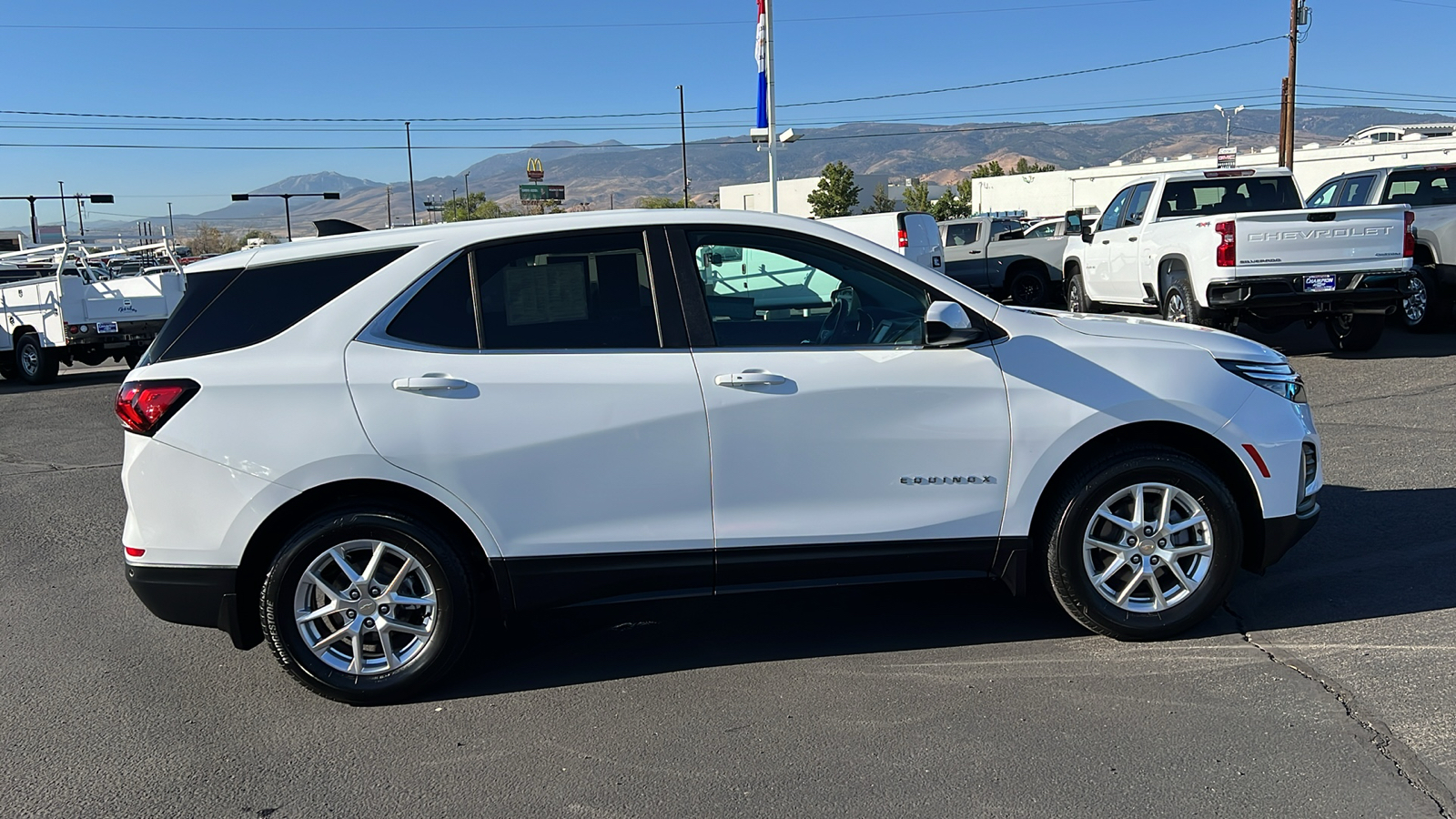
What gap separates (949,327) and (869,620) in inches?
58.4

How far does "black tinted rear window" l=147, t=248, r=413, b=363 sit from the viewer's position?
13.6 feet

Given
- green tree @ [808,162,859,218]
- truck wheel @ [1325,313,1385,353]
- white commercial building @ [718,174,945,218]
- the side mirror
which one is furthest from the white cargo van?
white commercial building @ [718,174,945,218]

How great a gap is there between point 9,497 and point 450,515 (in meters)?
6.06

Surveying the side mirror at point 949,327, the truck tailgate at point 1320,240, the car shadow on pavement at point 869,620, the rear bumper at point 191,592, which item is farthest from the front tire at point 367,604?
the truck tailgate at point 1320,240

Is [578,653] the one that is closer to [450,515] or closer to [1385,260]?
[450,515]

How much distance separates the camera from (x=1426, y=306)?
1355 cm

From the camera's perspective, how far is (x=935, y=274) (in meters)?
4.39

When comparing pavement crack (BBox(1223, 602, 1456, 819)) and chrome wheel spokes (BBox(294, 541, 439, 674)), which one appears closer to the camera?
pavement crack (BBox(1223, 602, 1456, 819))

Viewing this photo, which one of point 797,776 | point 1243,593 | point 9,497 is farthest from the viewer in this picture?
point 9,497

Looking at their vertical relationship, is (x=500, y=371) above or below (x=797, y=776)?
above

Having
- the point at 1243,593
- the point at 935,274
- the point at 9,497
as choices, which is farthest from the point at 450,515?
the point at 9,497

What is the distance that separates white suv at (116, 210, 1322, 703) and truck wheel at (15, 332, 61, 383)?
1511cm

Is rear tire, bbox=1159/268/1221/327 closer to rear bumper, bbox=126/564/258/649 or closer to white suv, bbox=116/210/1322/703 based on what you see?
white suv, bbox=116/210/1322/703

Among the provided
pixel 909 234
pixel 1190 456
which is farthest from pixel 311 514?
pixel 909 234
